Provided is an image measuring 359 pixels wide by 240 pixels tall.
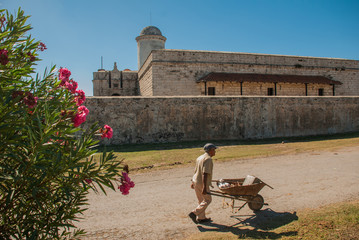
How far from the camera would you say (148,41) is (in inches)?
1348

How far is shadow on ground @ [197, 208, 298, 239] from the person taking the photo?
15.0 ft

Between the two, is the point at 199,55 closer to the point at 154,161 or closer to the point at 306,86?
the point at 306,86

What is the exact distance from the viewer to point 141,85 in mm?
30141

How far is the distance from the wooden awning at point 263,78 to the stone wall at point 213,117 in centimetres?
800

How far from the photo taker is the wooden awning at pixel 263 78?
25000 millimetres

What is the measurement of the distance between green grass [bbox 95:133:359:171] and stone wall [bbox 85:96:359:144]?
752mm

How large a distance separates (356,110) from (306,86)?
28.0ft

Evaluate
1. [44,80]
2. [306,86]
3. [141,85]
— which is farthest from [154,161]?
[306,86]

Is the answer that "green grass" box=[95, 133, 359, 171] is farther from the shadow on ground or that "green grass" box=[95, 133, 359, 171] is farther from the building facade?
the building facade

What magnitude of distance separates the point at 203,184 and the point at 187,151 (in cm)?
817

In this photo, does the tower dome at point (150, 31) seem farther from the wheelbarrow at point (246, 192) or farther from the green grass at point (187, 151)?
the wheelbarrow at point (246, 192)

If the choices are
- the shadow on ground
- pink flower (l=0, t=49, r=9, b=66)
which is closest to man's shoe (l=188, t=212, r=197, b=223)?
the shadow on ground

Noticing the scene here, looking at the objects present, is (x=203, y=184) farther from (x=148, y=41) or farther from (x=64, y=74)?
(x=148, y=41)

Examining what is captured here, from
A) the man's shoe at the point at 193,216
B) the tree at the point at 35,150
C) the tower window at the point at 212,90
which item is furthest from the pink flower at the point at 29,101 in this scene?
the tower window at the point at 212,90
